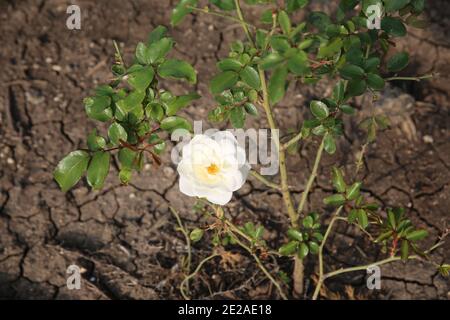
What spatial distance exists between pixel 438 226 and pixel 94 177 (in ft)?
5.59

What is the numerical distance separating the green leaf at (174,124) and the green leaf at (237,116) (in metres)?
0.15

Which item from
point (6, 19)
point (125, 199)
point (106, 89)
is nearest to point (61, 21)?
point (6, 19)

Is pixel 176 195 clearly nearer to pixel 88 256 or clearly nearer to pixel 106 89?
pixel 88 256

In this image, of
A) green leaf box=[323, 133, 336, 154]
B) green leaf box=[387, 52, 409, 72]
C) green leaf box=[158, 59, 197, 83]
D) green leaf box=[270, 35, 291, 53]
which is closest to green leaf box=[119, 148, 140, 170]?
green leaf box=[158, 59, 197, 83]

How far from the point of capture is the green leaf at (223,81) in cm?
133

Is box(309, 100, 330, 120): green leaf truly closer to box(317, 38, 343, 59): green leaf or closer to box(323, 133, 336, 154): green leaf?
box(323, 133, 336, 154): green leaf

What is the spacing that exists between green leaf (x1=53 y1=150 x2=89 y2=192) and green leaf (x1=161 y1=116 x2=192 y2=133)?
228mm

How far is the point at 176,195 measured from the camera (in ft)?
8.51

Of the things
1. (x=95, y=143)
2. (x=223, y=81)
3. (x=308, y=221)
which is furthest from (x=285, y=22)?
(x=308, y=221)

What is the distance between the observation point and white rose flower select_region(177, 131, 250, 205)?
1.44 m

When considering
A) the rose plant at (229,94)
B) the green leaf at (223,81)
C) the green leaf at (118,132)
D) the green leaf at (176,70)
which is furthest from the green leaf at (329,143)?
the green leaf at (118,132)

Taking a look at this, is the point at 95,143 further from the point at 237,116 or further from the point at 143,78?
the point at 237,116

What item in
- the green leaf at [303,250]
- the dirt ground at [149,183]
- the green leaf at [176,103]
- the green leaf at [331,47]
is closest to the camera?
the green leaf at [331,47]

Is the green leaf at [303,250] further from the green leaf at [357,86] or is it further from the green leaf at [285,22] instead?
the green leaf at [285,22]
